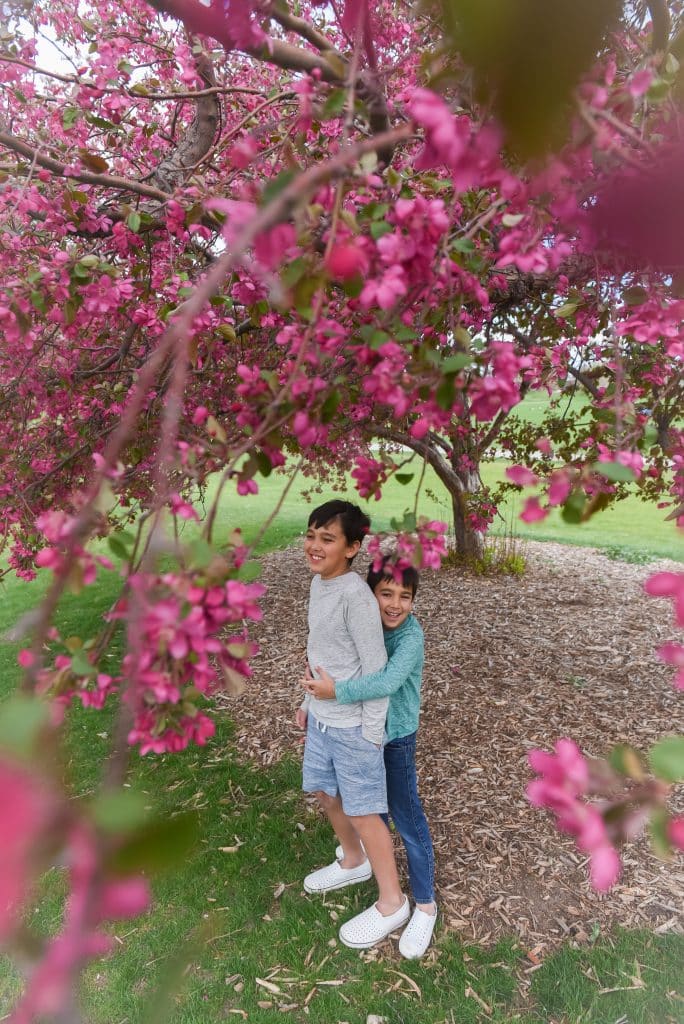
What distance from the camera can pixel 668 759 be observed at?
24.7 inches

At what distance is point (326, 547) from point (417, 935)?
1616 mm

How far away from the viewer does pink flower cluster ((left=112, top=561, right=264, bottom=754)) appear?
28.3 inches

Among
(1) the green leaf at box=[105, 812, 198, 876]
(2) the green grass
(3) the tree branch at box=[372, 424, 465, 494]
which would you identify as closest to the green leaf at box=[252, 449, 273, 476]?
(1) the green leaf at box=[105, 812, 198, 876]

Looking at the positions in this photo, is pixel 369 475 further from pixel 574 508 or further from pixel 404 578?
pixel 404 578

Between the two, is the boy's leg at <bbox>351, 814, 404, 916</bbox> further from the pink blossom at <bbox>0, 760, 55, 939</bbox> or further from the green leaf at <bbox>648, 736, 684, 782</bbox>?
the pink blossom at <bbox>0, 760, 55, 939</bbox>

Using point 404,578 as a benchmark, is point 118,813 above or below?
above

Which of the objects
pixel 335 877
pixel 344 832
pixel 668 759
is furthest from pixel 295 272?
pixel 335 877

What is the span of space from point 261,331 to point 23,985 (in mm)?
3102

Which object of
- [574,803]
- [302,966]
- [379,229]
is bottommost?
[302,966]

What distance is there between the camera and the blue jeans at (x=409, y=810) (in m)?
2.42

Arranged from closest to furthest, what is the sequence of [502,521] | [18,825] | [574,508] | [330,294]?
[18,825] < [574,508] < [330,294] < [502,521]

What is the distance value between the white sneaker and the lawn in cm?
4

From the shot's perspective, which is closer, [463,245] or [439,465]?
[463,245]

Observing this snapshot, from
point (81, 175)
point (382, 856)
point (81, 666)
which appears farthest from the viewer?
point (382, 856)
